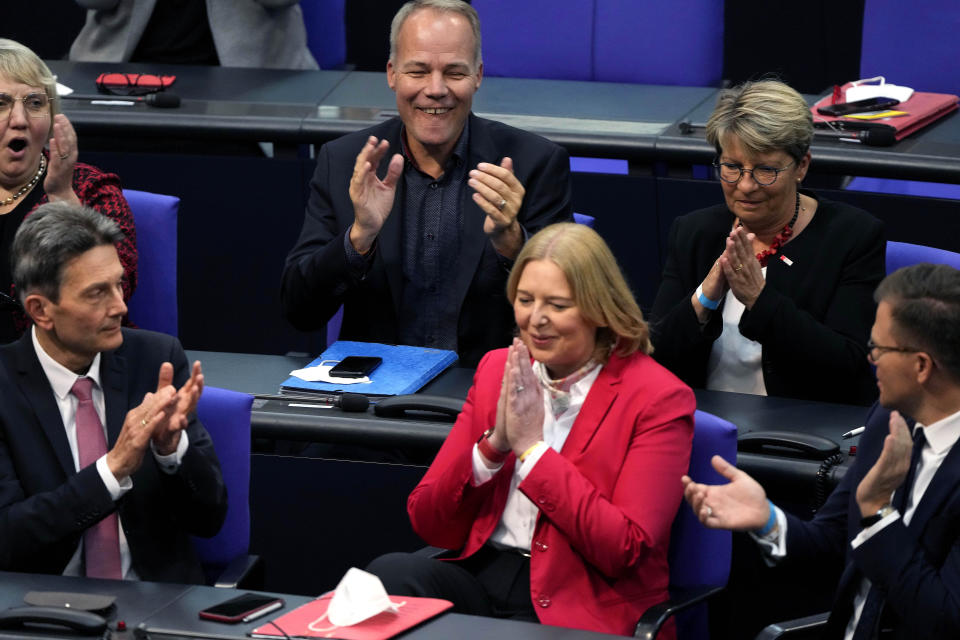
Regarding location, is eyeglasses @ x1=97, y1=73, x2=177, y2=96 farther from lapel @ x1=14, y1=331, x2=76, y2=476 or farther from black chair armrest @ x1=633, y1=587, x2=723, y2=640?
black chair armrest @ x1=633, y1=587, x2=723, y2=640

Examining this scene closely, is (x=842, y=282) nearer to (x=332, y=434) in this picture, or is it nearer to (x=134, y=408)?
(x=332, y=434)

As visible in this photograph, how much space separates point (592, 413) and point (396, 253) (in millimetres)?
964

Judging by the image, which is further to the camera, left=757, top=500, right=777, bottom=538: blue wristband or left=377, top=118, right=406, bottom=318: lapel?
left=377, top=118, right=406, bottom=318: lapel

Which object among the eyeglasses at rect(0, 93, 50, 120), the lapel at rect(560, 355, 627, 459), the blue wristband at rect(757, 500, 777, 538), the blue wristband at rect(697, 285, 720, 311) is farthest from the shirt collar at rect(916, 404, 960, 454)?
the eyeglasses at rect(0, 93, 50, 120)

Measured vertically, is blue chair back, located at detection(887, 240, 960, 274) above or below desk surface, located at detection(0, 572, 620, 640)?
above

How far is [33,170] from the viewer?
11.3 feet

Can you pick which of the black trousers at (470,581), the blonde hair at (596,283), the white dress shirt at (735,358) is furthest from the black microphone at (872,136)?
the black trousers at (470,581)

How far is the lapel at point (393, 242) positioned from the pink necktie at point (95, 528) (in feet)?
3.04

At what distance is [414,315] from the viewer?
3432mm

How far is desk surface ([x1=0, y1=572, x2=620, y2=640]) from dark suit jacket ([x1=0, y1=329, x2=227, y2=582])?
146mm

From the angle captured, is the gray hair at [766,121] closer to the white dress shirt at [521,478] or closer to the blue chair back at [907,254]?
the blue chair back at [907,254]

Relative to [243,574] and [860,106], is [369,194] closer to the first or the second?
[243,574]

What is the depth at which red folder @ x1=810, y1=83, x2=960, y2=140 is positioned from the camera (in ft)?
12.7

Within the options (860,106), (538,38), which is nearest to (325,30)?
(538,38)
